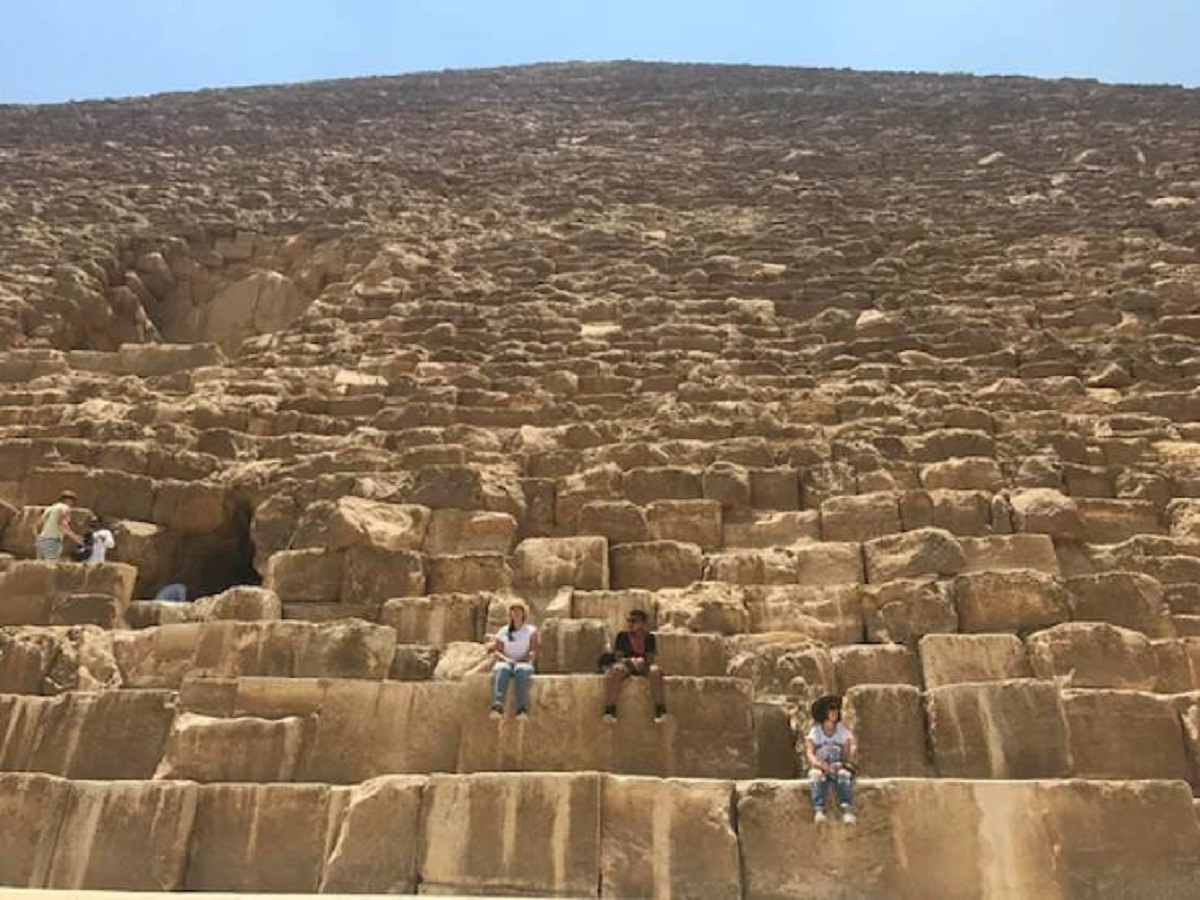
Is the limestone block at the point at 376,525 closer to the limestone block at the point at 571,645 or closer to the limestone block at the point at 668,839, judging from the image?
the limestone block at the point at 571,645

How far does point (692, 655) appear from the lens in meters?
5.14

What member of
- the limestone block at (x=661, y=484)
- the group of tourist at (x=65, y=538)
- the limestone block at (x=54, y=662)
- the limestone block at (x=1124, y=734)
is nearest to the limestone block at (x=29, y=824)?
the limestone block at (x=54, y=662)

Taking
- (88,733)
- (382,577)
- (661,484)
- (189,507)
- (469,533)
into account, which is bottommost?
(88,733)

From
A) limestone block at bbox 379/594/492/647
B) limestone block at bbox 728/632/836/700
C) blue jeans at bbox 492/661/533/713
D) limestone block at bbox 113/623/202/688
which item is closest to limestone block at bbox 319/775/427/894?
blue jeans at bbox 492/661/533/713

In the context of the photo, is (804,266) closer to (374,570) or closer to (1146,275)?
(1146,275)

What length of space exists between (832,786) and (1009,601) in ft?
5.32

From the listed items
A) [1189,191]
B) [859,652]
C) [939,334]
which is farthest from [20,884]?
[1189,191]

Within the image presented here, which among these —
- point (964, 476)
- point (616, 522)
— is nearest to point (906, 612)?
point (964, 476)

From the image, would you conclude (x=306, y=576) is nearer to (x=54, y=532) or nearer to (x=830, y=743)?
(x=54, y=532)

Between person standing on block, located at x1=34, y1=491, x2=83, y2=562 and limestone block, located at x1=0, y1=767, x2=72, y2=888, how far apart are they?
191cm

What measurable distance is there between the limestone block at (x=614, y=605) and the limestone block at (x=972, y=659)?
1242 mm

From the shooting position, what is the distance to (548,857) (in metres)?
4.19

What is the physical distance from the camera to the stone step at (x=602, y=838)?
4.11 m

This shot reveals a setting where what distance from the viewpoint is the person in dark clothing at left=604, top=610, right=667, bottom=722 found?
478cm
